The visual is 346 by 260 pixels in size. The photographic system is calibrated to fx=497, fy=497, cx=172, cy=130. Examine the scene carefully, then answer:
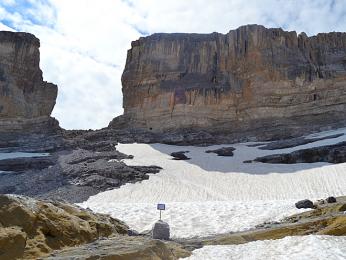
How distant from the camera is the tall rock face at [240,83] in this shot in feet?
174

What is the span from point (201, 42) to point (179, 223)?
4570 centimetres

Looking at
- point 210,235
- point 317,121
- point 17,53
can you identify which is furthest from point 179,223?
point 17,53

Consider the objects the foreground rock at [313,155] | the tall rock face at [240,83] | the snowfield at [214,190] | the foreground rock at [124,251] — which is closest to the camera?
the foreground rock at [124,251]

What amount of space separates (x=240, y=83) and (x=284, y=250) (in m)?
46.4

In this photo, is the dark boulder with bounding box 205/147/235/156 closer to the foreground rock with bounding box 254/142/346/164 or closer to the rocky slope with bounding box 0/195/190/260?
the foreground rock with bounding box 254/142/346/164

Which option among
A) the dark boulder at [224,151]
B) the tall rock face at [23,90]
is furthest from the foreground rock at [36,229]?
the tall rock face at [23,90]

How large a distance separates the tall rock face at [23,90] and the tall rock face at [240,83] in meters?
9.78

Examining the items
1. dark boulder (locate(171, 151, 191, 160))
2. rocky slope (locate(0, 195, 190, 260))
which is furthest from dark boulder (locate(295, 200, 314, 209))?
dark boulder (locate(171, 151, 191, 160))

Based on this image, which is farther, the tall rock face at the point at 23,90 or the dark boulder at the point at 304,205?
the tall rock face at the point at 23,90

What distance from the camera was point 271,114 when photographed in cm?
5388

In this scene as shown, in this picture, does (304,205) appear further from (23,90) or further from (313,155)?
(23,90)

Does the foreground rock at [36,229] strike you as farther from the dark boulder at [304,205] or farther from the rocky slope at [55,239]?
the dark boulder at [304,205]

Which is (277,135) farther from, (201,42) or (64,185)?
(64,185)

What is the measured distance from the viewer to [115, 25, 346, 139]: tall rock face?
2090 inches
